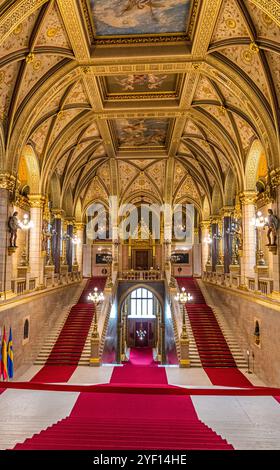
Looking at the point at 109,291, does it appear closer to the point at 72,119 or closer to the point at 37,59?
the point at 72,119

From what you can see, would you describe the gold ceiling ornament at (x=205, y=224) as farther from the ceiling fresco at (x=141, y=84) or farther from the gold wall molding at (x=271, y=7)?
the gold wall molding at (x=271, y=7)

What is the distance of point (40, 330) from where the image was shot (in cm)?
1598

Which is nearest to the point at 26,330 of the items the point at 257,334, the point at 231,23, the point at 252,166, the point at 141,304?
the point at 257,334

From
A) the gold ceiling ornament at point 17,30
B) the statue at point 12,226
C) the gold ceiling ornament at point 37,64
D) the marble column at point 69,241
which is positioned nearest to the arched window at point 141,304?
the marble column at point 69,241

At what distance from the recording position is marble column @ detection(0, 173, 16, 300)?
12.0m

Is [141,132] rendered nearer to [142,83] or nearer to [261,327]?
[142,83]

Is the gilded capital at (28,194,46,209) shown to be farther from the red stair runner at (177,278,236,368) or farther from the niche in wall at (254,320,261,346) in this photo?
the niche in wall at (254,320,261,346)

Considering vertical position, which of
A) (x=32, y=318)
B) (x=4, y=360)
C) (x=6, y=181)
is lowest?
(x=4, y=360)

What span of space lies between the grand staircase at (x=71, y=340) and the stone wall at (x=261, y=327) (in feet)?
23.4

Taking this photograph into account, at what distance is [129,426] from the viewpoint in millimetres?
3975

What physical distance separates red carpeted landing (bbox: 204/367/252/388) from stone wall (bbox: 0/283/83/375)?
7.47m

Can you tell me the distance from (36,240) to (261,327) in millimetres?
10752

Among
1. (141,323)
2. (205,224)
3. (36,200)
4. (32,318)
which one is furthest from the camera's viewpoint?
(141,323)

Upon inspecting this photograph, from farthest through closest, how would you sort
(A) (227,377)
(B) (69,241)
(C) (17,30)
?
(B) (69,241) < (A) (227,377) < (C) (17,30)
